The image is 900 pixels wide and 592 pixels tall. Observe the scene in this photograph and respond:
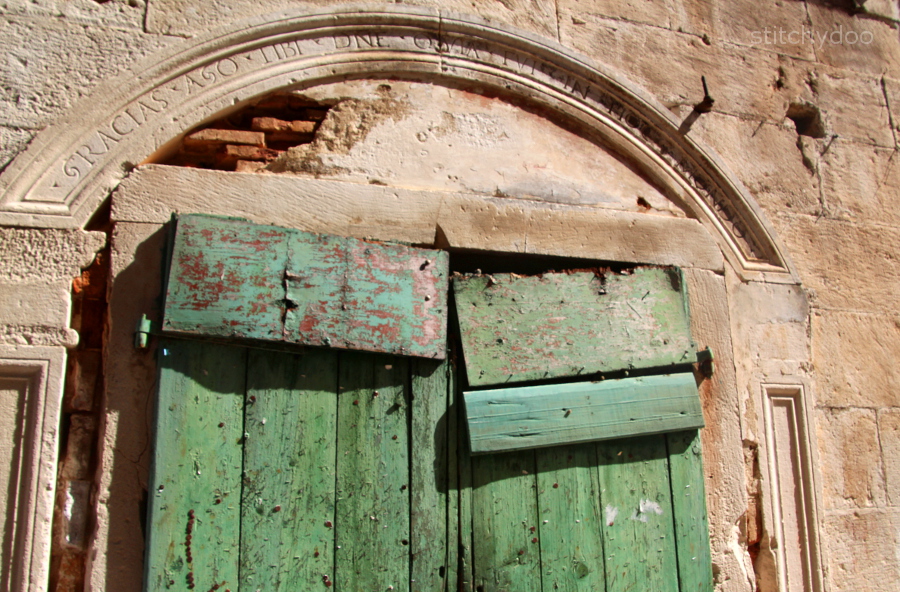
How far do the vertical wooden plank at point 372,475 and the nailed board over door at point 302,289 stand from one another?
0.34 feet

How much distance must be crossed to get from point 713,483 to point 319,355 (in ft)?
4.66

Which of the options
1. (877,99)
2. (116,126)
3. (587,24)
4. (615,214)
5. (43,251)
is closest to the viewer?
(43,251)

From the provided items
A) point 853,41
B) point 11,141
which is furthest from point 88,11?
point 853,41

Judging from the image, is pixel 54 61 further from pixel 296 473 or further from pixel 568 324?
pixel 568 324

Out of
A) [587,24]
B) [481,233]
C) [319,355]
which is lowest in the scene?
[319,355]

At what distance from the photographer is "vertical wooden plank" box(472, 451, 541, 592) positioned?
7.35ft

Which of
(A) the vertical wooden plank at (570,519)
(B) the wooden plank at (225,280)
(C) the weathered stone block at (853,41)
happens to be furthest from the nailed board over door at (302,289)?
(C) the weathered stone block at (853,41)

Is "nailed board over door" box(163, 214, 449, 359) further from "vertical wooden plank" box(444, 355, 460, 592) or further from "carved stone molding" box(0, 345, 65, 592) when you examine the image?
"carved stone molding" box(0, 345, 65, 592)

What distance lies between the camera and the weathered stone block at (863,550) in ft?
8.72

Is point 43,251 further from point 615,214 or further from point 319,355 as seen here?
point 615,214

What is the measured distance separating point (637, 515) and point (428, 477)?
70 centimetres

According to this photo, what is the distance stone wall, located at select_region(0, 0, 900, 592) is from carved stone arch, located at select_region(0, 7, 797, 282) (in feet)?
0.22

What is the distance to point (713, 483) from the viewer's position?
2.55m

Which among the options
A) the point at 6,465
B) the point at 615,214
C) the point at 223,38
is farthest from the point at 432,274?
the point at 6,465
